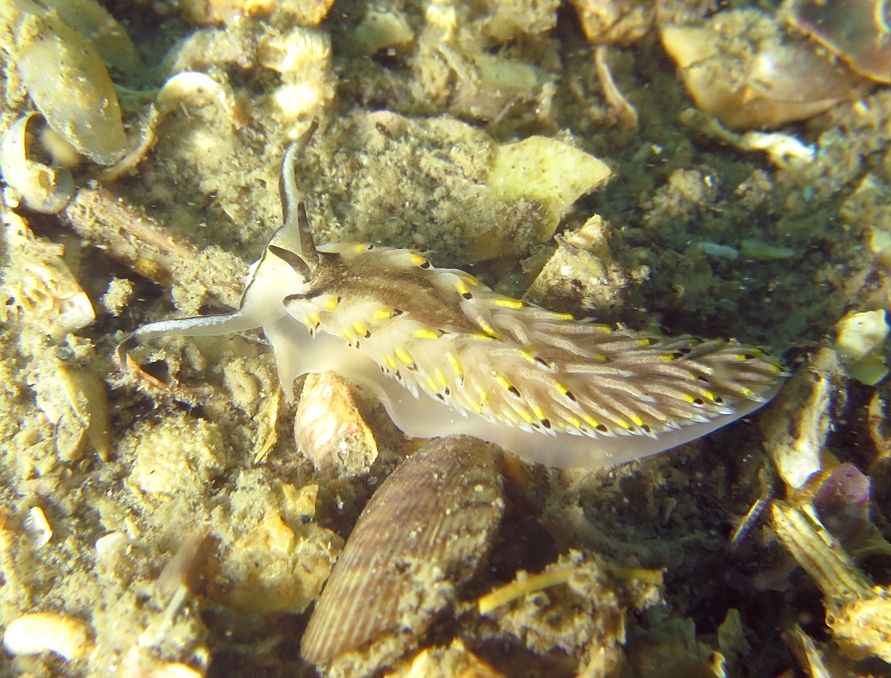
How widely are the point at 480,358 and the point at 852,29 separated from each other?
14.8 ft

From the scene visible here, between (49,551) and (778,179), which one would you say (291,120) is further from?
(778,179)

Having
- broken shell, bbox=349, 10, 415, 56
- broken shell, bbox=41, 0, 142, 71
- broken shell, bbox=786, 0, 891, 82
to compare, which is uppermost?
broken shell, bbox=786, 0, 891, 82

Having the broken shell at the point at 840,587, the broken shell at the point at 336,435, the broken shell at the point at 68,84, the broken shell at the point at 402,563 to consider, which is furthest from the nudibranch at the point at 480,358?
the broken shell at the point at 68,84

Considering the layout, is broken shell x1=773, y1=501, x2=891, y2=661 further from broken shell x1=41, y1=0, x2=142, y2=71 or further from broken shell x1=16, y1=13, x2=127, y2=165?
broken shell x1=41, y1=0, x2=142, y2=71

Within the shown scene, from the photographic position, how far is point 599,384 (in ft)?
7.82

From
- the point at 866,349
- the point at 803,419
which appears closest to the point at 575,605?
the point at 803,419

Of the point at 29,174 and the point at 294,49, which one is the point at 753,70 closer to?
the point at 294,49

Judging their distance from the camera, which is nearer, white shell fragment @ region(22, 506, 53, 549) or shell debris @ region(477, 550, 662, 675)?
shell debris @ region(477, 550, 662, 675)

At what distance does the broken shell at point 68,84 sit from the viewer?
253cm

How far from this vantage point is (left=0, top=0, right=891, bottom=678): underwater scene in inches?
79.9

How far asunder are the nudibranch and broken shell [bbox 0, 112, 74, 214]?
95 cm

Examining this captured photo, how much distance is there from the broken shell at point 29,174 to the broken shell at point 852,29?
18.4 ft

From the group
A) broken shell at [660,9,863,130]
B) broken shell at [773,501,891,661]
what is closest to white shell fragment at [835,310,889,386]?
broken shell at [773,501,891,661]

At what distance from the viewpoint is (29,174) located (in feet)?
8.27
